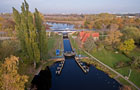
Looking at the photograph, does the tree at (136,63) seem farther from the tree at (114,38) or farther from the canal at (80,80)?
the tree at (114,38)

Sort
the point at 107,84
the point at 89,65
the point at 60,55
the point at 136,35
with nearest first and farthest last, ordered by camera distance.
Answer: the point at 107,84 → the point at 89,65 → the point at 60,55 → the point at 136,35

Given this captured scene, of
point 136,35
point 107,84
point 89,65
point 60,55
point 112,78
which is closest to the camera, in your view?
point 107,84

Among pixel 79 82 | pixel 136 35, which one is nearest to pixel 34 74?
pixel 79 82

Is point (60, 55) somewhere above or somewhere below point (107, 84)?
above

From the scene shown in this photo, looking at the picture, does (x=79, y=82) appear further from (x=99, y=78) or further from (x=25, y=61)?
(x=25, y=61)

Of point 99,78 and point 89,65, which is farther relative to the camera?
point 89,65

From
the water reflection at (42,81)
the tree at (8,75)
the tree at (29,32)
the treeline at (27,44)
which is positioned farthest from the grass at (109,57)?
the tree at (8,75)

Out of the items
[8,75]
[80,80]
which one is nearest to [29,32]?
[8,75]
